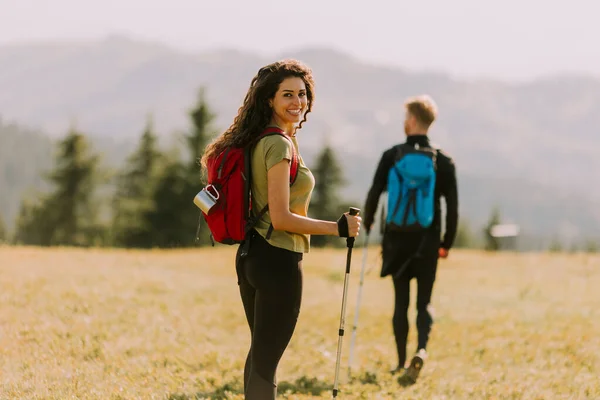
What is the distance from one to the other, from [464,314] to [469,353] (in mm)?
3623

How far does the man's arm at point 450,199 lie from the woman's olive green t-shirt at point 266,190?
3547 mm

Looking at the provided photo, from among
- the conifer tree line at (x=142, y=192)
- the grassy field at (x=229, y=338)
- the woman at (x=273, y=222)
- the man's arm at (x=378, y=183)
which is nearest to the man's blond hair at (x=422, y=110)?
the man's arm at (x=378, y=183)

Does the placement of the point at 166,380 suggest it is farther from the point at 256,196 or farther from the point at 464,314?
the point at 464,314

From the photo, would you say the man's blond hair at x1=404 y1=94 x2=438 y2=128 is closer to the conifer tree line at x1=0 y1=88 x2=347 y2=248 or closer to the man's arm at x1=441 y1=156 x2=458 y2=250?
the man's arm at x1=441 y1=156 x2=458 y2=250

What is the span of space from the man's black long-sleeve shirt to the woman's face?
315cm

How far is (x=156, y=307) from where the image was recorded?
457 inches

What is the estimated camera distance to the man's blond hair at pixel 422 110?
757cm

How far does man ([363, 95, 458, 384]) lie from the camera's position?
24.5ft

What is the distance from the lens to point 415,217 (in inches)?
294

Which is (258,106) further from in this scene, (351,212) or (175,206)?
(175,206)

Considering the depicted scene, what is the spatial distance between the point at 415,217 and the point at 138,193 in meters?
51.0

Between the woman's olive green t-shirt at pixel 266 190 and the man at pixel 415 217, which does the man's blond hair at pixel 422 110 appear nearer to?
the man at pixel 415 217

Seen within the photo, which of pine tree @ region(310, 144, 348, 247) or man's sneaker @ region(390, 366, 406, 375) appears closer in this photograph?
man's sneaker @ region(390, 366, 406, 375)

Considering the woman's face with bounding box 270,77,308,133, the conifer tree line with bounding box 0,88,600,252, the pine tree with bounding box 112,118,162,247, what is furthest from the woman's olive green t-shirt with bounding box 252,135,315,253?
the pine tree with bounding box 112,118,162,247
